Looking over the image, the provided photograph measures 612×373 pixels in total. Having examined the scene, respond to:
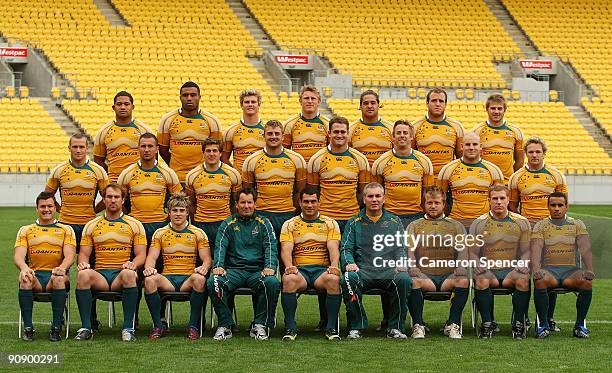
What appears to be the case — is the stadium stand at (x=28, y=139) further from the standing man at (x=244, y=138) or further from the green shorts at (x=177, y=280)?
the green shorts at (x=177, y=280)

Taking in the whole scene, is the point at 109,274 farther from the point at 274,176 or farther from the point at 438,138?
the point at 438,138

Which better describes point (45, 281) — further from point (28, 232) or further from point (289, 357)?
point (289, 357)

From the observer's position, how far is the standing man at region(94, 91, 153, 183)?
32.0ft

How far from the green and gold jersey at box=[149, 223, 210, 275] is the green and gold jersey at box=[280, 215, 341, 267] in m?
0.67

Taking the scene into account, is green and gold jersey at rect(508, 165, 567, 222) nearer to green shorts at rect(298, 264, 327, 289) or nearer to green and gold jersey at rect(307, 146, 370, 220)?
green and gold jersey at rect(307, 146, 370, 220)

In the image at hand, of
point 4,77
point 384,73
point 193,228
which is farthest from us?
point 384,73

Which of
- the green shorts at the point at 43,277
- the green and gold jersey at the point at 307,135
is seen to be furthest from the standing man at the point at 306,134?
the green shorts at the point at 43,277

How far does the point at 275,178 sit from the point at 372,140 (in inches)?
40.3

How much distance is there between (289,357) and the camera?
788 centimetres

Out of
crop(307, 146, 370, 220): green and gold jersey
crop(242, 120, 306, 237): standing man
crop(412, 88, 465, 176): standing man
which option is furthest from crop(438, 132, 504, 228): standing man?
crop(242, 120, 306, 237): standing man

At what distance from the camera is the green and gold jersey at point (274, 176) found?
9367mm

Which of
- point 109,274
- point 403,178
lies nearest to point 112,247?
point 109,274

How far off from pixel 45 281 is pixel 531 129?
20.2 m

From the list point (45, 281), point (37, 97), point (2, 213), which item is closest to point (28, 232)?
point (45, 281)
